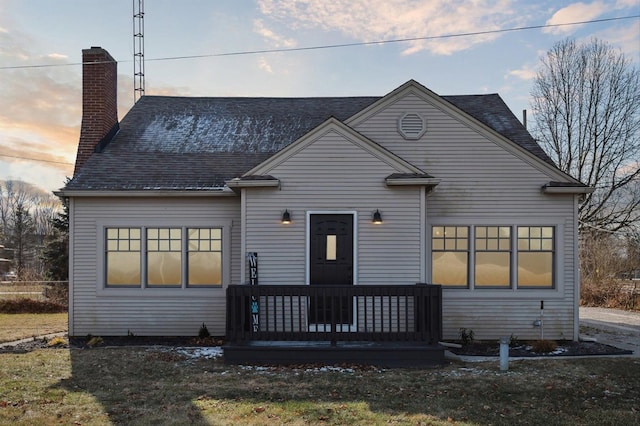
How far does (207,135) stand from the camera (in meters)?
11.8

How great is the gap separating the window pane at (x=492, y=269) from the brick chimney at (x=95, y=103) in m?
9.31

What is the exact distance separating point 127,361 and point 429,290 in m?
5.30

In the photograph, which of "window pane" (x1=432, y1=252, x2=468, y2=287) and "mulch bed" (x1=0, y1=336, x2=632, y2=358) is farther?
"window pane" (x1=432, y1=252, x2=468, y2=287)

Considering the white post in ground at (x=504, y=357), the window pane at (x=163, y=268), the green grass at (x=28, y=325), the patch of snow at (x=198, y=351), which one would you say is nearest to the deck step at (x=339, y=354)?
the patch of snow at (x=198, y=351)

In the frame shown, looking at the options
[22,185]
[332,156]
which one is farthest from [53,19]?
[22,185]

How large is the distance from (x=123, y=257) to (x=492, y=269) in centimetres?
819

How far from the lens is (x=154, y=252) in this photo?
10234 millimetres

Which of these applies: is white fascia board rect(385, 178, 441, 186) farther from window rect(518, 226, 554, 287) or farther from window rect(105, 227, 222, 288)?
window rect(105, 227, 222, 288)

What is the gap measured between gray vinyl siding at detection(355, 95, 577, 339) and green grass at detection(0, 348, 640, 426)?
2.12m

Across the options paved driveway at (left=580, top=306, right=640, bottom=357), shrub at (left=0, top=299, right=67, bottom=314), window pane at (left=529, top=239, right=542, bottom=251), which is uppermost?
window pane at (left=529, top=239, right=542, bottom=251)

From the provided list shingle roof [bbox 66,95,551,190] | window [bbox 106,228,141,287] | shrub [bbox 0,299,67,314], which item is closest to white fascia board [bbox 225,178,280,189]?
shingle roof [bbox 66,95,551,190]

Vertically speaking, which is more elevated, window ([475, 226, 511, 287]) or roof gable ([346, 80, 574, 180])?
roof gable ([346, 80, 574, 180])

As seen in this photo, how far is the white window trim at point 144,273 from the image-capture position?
10125mm

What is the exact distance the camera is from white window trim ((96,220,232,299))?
33.2 ft
